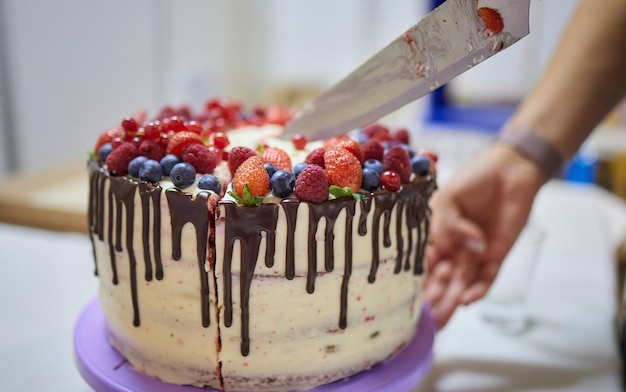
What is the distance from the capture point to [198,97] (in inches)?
166

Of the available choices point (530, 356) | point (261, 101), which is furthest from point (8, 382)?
point (261, 101)

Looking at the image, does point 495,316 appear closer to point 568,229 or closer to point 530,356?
point 530,356

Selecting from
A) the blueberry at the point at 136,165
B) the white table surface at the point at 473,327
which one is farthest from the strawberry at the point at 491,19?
the white table surface at the point at 473,327

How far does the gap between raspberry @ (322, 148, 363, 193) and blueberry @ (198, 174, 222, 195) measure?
0.60 ft

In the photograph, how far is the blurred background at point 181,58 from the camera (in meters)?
2.70

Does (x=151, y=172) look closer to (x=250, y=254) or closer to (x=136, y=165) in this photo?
(x=136, y=165)

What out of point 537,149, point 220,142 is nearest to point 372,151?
point 220,142

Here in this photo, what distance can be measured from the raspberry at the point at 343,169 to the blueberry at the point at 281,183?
7 centimetres

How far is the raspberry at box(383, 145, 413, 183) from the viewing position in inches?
41.3

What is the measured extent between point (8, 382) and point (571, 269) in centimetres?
157

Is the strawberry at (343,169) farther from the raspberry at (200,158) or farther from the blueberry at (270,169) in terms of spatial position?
the raspberry at (200,158)

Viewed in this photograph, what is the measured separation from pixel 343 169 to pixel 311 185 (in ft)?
0.24

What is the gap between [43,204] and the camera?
80.5 inches

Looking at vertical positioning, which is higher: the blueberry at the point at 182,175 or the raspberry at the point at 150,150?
the raspberry at the point at 150,150
